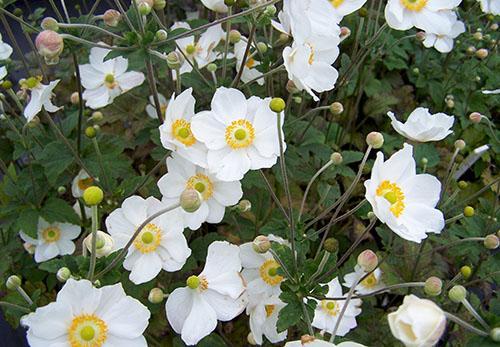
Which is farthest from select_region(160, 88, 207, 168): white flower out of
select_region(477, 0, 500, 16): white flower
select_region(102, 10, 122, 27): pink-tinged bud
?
select_region(477, 0, 500, 16): white flower

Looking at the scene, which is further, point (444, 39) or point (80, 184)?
point (444, 39)

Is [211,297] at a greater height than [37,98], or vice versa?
[37,98]

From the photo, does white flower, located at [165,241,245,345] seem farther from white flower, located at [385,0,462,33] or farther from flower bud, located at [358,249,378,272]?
white flower, located at [385,0,462,33]

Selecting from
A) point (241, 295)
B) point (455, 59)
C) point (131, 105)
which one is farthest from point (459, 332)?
point (131, 105)

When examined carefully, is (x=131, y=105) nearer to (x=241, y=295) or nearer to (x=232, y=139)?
(x=232, y=139)

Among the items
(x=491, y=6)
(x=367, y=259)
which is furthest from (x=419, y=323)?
(x=491, y=6)

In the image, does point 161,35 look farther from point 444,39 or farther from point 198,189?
point 444,39
